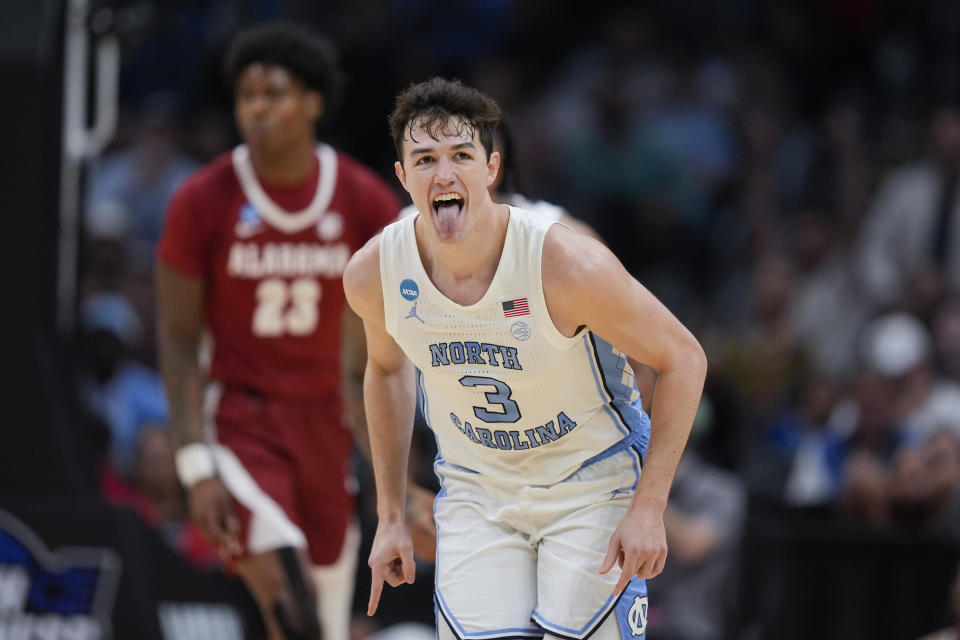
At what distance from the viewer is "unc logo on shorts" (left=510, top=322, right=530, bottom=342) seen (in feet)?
13.7

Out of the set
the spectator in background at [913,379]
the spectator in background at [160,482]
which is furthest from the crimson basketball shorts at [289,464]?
the spectator in background at [913,379]

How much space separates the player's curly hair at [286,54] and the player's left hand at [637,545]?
112 inches

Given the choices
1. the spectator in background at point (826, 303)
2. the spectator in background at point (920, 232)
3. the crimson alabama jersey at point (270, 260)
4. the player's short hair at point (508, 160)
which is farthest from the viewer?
the spectator in background at point (826, 303)

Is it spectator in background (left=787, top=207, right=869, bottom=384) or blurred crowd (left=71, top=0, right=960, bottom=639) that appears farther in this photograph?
spectator in background (left=787, top=207, right=869, bottom=384)

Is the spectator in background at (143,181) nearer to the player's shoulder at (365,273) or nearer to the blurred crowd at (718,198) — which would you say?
the blurred crowd at (718,198)

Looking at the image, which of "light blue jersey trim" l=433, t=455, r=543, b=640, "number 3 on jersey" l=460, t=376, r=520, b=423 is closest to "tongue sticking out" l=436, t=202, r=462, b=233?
"number 3 on jersey" l=460, t=376, r=520, b=423

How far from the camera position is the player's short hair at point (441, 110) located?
4.11 meters

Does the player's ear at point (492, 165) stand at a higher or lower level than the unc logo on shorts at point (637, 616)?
higher

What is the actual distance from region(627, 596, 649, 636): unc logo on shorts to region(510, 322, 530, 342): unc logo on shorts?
33.7 inches

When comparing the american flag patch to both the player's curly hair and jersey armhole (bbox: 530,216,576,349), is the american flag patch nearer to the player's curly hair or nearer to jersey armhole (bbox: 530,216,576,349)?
jersey armhole (bbox: 530,216,576,349)

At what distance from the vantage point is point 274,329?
19.8 feet

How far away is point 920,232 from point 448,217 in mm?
6692

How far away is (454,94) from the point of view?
13.6 feet

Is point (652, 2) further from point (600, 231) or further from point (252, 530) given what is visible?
point (252, 530)
